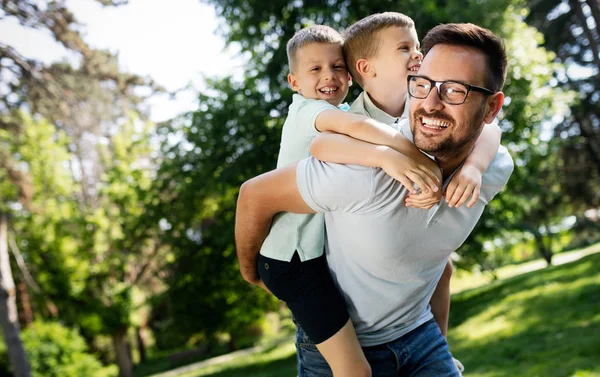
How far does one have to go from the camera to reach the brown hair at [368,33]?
249 cm

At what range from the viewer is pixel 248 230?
86.8 inches

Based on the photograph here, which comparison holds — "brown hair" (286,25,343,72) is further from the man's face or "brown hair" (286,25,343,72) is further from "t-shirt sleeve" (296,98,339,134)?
the man's face

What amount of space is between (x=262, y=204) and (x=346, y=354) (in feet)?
2.01

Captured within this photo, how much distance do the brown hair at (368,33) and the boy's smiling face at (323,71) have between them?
113mm

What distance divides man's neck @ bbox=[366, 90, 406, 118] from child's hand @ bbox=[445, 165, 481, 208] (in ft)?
2.29

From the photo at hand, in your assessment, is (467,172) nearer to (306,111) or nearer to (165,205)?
(306,111)

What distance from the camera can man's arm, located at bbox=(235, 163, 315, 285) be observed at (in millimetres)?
1944

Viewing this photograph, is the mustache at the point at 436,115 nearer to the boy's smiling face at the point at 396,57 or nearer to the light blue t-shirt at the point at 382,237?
the light blue t-shirt at the point at 382,237

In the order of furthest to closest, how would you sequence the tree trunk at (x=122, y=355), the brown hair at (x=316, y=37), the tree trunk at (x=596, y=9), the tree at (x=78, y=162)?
the tree trunk at (x=122, y=355) < the tree trunk at (x=596, y=9) < the tree at (x=78, y=162) < the brown hair at (x=316, y=37)

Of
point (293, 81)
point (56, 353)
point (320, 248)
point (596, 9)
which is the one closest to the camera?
point (320, 248)

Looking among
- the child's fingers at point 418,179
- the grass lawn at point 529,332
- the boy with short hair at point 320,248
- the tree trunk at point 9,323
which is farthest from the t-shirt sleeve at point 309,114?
the tree trunk at point 9,323

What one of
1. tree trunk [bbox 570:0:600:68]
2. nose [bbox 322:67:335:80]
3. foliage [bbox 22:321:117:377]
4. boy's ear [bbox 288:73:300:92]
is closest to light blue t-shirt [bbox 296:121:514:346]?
nose [bbox 322:67:335:80]

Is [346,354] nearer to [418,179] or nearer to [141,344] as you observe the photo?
[418,179]

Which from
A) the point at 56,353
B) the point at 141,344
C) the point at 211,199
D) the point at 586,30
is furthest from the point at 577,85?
the point at 141,344
